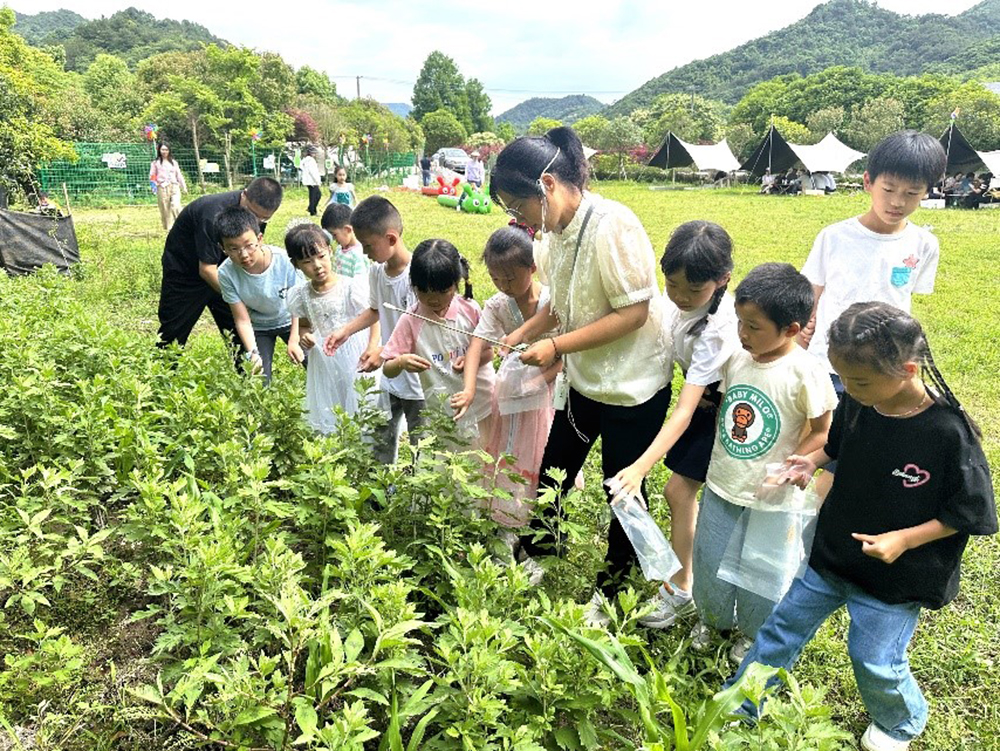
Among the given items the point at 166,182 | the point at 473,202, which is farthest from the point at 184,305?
the point at 473,202

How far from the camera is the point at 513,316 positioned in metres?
2.86

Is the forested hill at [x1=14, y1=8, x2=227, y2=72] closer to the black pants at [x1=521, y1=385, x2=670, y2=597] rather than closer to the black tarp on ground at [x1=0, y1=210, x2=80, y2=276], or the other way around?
the black tarp on ground at [x1=0, y1=210, x2=80, y2=276]

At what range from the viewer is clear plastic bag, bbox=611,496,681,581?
197 centimetres

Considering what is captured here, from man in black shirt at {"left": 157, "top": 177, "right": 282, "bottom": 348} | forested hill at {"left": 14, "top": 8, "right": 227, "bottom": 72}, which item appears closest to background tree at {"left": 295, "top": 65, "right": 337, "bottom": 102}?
forested hill at {"left": 14, "top": 8, "right": 227, "bottom": 72}

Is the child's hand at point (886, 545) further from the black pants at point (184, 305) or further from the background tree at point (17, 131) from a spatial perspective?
the background tree at point (17, 131)

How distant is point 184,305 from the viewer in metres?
4.45

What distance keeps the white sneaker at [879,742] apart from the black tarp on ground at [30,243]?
390 inches

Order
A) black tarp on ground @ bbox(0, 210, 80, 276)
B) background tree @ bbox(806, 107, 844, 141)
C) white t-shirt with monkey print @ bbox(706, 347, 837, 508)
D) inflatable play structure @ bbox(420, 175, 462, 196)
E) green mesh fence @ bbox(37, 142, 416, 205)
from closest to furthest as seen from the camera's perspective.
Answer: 1. white t-shirt with monkey print @ bbox(706, 347, 837, 508)
2. black tarp on ground @ bbox(0, 210, 80, 276)
3. green mesh fence @ bbox(37, 142, 416, 205)
4. inflatable play structure @ bbox(420, 175, 462, 196)
5. background tree @ bbox(806, 107, 844, 141)

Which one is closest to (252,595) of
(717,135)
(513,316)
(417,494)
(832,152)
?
(417,494)

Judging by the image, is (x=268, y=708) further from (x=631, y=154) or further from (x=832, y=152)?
(x=631, y=154)

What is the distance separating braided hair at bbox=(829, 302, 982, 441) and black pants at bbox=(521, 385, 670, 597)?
765mm

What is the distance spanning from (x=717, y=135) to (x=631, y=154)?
306 inches

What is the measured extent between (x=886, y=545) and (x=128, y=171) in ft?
83.8

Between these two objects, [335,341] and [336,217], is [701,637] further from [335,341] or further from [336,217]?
[336,217]
